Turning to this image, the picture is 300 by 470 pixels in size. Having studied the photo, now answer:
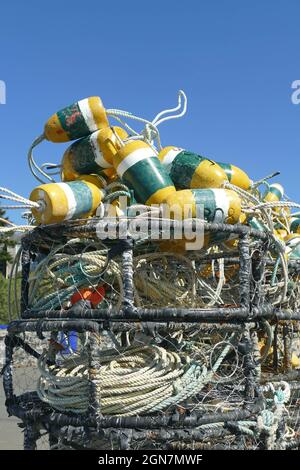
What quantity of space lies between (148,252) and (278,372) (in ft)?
5.16

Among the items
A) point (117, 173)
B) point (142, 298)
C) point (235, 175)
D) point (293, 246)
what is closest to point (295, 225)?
point (293, 246)

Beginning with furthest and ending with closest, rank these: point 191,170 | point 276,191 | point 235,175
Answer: point 276,191, point 235,175, point 191,170

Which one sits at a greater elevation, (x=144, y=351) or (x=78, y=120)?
(x=78, y=120)

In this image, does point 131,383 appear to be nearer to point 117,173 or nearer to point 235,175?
point 117,173

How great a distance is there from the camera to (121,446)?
2812 millimetres

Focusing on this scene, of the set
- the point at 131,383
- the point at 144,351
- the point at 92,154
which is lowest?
the point at 131,383

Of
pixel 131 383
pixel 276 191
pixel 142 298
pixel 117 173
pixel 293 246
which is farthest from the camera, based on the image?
pixel 276 191

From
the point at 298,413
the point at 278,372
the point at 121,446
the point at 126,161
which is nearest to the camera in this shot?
the point at 121,446

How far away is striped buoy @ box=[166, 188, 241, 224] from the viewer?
300 cm

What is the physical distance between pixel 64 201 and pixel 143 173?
17.6 inches

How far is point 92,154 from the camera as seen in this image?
12.0 ft
